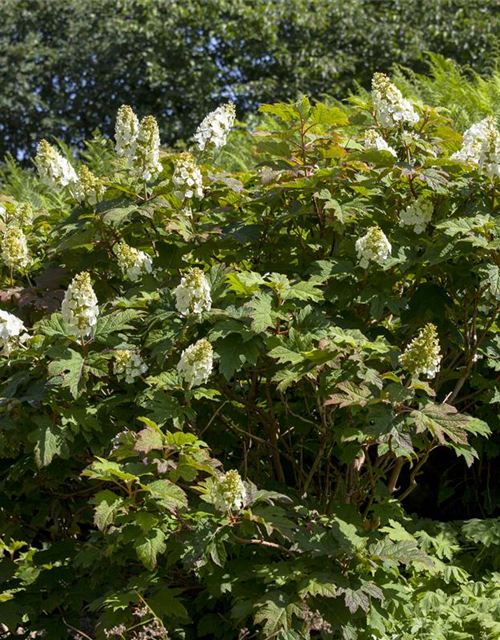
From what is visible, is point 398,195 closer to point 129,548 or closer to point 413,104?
Answer: point 413,104

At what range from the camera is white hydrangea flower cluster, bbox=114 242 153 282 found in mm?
3400

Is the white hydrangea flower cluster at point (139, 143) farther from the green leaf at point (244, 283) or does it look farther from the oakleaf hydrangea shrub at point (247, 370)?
the green leaf at point (244, 283)

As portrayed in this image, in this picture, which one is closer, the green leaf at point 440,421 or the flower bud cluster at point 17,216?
the green leaf at point 440,421

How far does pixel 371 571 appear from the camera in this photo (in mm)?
3256

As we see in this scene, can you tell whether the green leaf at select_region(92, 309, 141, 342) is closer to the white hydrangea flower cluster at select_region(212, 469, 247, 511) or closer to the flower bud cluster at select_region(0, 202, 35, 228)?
the white hydrangea flower cluster at select_region(212, 469, 247, 511)

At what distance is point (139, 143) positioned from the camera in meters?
3.43

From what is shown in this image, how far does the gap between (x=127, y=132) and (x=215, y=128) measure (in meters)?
0.43

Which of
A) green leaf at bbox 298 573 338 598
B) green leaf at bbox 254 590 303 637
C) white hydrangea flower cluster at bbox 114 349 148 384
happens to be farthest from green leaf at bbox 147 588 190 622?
white hydrangea flower cluster at bbox 114 349 148 384

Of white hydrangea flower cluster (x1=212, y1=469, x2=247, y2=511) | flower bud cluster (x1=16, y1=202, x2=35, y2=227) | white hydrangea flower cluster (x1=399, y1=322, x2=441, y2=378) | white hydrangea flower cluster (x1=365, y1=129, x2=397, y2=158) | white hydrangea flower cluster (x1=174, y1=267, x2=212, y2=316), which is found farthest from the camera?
flower bud cluster (x1=16, y1=202, x2=35, y2=227)

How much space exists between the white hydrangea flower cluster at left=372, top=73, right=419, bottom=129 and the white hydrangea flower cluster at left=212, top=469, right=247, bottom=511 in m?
1.52

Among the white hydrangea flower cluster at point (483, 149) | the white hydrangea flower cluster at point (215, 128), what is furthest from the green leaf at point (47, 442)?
the white hydrangea flower cluster at point (483, 149)

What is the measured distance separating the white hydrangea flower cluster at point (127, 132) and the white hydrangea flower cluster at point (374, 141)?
91cm

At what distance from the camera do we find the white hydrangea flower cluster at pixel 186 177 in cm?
335

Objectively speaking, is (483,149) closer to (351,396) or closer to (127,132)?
(351,396)
